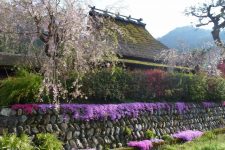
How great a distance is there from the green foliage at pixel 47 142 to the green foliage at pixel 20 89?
115 centimetres

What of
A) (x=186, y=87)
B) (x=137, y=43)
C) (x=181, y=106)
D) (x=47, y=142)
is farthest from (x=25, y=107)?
(x=137, y=43)

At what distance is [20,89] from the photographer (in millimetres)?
9414

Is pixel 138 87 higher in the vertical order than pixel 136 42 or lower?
lower

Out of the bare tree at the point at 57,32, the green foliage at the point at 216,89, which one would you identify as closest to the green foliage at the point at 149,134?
the bare tree at the point at 57,32

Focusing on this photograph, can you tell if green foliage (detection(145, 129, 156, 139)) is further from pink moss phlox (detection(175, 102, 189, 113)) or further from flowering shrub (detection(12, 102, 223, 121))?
pink moss phlox (detection(175, 102, 189, 113))

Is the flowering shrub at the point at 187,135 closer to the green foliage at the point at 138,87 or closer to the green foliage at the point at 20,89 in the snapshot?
the green foliage at the point at 138,87

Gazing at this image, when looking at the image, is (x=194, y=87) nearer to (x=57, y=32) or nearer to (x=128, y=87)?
(x=128, y=87)

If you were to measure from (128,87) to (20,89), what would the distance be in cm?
447

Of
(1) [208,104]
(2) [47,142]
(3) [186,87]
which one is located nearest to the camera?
(2) [47,142]

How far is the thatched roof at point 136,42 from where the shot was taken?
1678 centimetres

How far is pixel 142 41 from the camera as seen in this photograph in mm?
19125

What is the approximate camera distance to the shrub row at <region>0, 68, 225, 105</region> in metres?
9.57

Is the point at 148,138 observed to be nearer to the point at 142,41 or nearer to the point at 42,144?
the point at 42,144

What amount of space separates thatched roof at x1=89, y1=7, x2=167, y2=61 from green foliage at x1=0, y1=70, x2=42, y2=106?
6403mm
